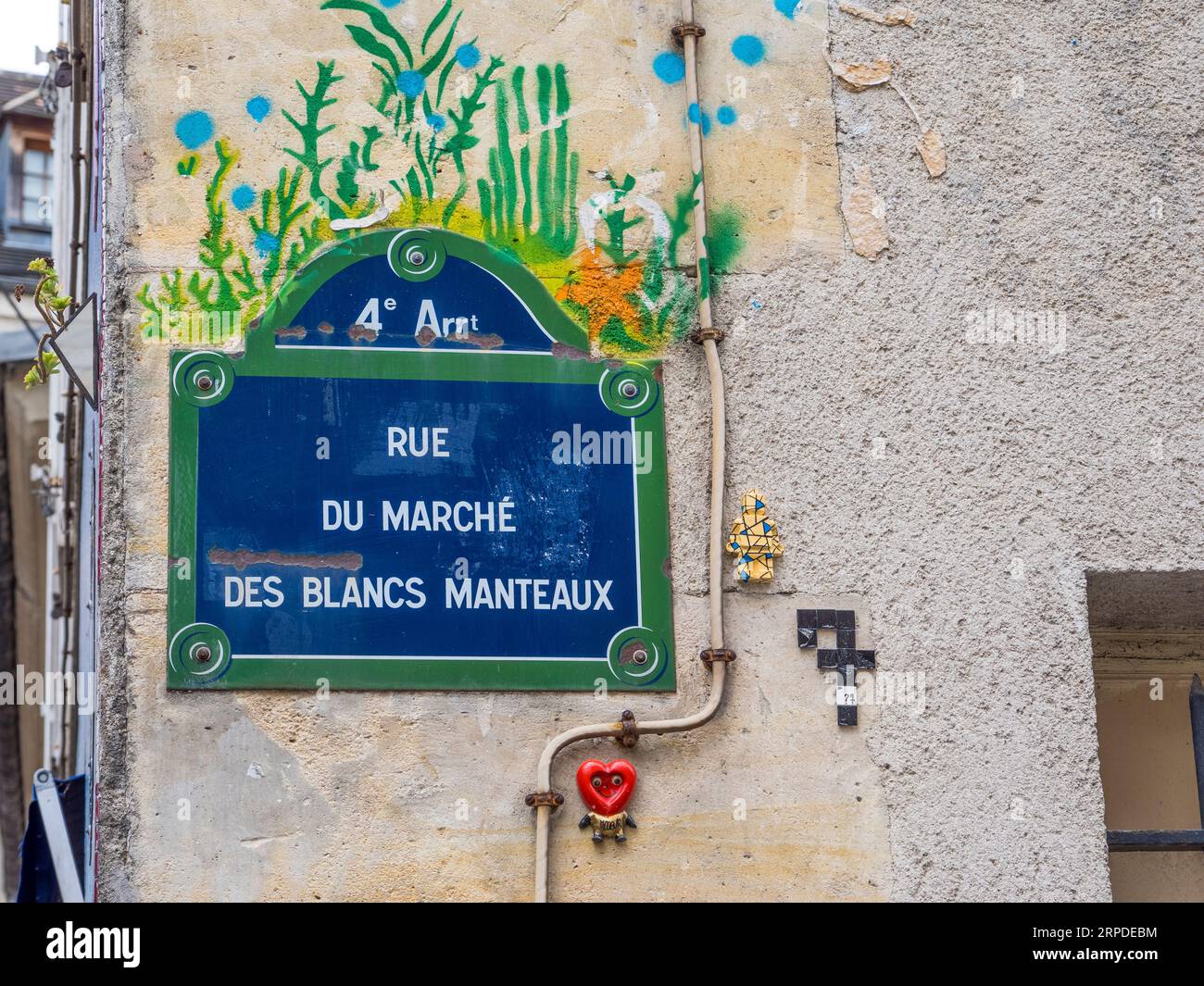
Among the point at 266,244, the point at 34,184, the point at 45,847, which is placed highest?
the point at 34,184

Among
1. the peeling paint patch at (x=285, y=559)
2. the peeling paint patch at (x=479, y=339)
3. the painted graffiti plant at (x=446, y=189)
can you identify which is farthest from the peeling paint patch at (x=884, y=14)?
the peeling paint patch at (x=285, y=559)

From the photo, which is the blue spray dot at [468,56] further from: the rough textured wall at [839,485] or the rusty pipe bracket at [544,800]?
the rusty pipe bracket at [544,800]

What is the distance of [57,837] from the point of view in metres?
4.60

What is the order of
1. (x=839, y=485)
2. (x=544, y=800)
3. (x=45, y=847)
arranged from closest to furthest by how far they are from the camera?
(x=544, y=800), (x=839, y=485), (x=45, y=847)

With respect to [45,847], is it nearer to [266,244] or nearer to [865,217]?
[266,244]

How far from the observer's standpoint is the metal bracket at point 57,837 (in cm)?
443

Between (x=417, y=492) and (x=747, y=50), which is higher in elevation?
(x=747, y=50)

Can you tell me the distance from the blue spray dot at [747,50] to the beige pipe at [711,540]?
115 mm

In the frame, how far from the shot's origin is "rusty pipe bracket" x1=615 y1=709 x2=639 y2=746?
3.55 metres

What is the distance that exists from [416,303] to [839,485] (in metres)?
1.09

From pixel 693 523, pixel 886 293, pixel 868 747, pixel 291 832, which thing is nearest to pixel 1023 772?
pixel 868 747

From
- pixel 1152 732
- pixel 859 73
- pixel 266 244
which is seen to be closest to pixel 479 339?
pixel 266 244

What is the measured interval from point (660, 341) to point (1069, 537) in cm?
109

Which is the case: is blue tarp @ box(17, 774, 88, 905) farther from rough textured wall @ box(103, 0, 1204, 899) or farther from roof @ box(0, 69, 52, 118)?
roof @ box(0, 69, 52, 118)
